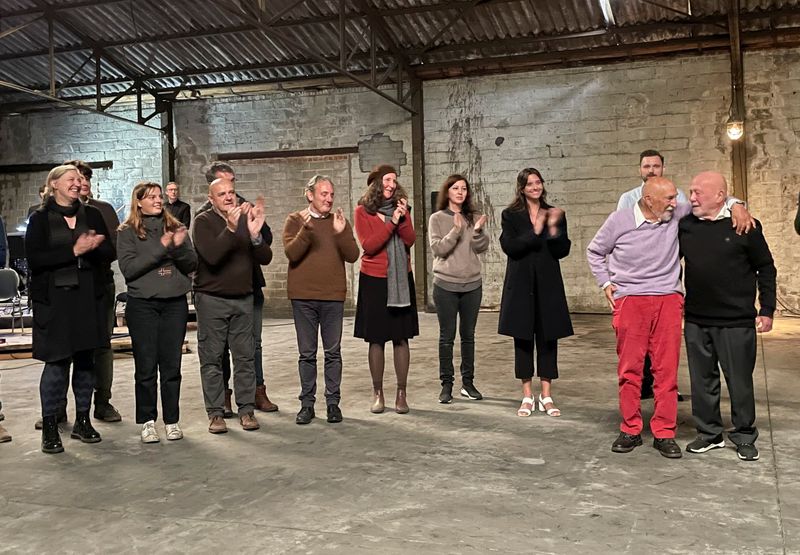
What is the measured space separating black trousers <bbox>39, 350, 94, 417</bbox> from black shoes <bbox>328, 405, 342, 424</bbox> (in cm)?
129

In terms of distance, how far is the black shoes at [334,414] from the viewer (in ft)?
14.1

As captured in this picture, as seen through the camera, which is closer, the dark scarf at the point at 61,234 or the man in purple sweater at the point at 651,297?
the man in purple sweater at the point at 651,297

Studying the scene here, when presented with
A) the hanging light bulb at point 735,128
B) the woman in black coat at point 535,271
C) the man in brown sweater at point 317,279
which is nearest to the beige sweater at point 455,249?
the woman in black coat at point 535,271

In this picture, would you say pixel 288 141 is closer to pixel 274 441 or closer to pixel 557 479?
pixel 274 441

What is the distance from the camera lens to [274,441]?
12.9 ft

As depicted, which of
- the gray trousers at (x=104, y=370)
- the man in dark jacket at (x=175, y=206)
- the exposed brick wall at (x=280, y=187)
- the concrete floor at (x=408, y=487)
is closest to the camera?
the concrete floor at (x=408, y=487)

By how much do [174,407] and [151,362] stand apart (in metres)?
0.28

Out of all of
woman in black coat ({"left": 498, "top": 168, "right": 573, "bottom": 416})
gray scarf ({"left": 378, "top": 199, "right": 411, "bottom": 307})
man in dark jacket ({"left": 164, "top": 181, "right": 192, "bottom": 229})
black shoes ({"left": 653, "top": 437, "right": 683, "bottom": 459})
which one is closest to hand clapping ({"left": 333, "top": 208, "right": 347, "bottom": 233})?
gray scarf ({"left": 378, "top": 199, "right": 411, "bottom": 307})

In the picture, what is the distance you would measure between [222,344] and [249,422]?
1.50ft

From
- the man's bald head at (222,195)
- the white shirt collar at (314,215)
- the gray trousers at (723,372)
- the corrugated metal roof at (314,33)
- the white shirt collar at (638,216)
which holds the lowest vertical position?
the gray trousers at (723,372)

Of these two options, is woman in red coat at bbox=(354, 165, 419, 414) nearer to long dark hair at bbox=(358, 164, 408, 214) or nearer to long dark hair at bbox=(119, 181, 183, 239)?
long dark hair at bbox=(358, 164, 408, 214)

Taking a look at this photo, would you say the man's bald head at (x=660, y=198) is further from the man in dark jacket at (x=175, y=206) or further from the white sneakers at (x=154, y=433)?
the man in dark jacket at (x=175, y=206)

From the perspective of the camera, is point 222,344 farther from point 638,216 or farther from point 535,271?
point 638,216

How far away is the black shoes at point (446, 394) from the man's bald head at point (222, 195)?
1.75 metres
